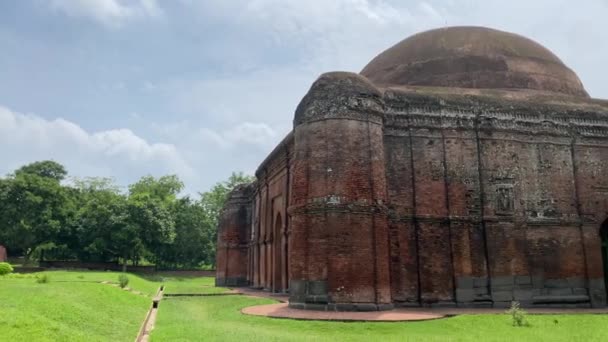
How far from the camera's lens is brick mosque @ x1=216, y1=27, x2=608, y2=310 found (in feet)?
37.6

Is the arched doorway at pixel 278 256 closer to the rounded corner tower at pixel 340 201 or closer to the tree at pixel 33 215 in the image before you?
the rounded corner tower at pixel 340 201

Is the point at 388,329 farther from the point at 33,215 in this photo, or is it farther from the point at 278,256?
the point at 33,215

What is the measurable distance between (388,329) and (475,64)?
10304 millimetres

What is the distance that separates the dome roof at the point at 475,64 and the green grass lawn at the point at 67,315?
33.3ft

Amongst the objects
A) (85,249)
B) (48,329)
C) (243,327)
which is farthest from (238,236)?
(48,329)

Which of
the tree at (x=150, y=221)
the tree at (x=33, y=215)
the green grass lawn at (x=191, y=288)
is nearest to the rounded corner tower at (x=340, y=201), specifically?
the green grass lawn at (x=191, y=288)

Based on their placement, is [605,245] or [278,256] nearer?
[605,245]

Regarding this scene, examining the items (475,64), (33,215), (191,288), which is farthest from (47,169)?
(475,64)

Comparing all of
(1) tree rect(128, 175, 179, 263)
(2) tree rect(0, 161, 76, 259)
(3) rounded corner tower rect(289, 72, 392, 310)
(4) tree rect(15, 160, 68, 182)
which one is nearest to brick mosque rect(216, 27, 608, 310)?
(3) rounded corner tower rect(289, 72, 392, 310)

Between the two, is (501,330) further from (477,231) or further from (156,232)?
(156,232)

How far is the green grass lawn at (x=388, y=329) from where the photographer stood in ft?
25.7

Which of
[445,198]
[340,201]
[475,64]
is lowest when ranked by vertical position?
[340,201]

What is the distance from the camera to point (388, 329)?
8.77 meters

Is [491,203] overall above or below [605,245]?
above
